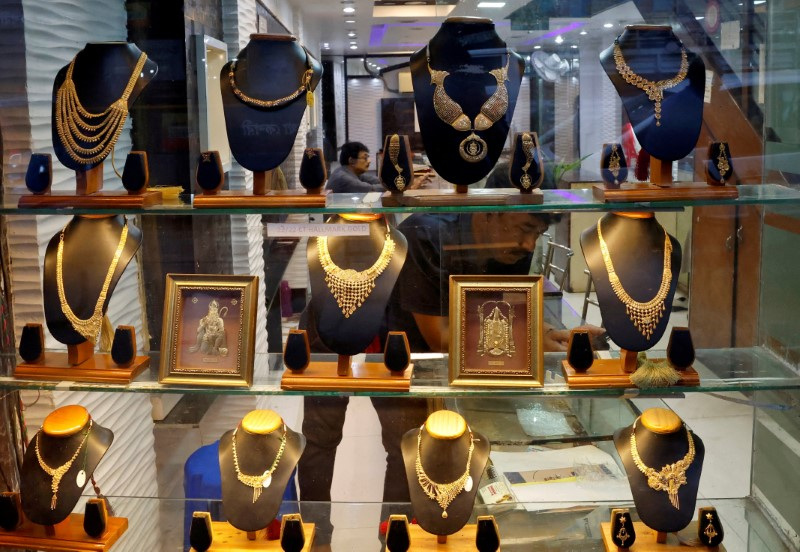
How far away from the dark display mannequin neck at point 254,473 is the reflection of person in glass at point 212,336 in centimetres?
18

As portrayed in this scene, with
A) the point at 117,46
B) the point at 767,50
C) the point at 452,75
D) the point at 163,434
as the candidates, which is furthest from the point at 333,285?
the point at 767,50

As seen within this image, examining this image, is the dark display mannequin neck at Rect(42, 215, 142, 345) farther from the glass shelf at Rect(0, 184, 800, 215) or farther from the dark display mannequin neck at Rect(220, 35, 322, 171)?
the dark display mannequin neck at Rect(220, 35, 322, 171)

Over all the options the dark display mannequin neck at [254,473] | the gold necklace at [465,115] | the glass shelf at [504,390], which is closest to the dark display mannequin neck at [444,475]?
the glass shelf at [504,390]

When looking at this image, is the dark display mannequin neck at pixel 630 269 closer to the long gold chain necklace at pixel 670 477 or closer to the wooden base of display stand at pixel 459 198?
the wooden base of display stand at pixel 459 198

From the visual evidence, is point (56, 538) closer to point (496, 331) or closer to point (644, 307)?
point (496, 331)

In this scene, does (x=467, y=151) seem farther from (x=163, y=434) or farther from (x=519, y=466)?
(x=163, y=434)

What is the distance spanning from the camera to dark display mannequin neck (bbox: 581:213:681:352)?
5.03 ft

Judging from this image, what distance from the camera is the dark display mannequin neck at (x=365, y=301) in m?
1.56

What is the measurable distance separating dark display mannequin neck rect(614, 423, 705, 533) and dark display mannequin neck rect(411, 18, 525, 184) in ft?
2.20

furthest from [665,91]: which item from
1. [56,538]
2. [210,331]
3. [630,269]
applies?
[56,538]

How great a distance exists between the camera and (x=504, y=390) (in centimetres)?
159

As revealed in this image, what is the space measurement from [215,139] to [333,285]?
0.70 metres

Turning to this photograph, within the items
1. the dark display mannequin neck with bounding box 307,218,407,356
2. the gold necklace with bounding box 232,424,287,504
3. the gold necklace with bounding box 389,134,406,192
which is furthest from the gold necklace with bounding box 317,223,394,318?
the gold necklace with bounding box 232,424,287,504

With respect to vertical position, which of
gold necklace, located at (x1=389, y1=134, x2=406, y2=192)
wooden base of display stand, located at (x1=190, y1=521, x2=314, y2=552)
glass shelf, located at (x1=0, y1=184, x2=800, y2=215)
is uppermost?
gold necklace, located at (x1=389, y1=134, x2=406, y2=192)
